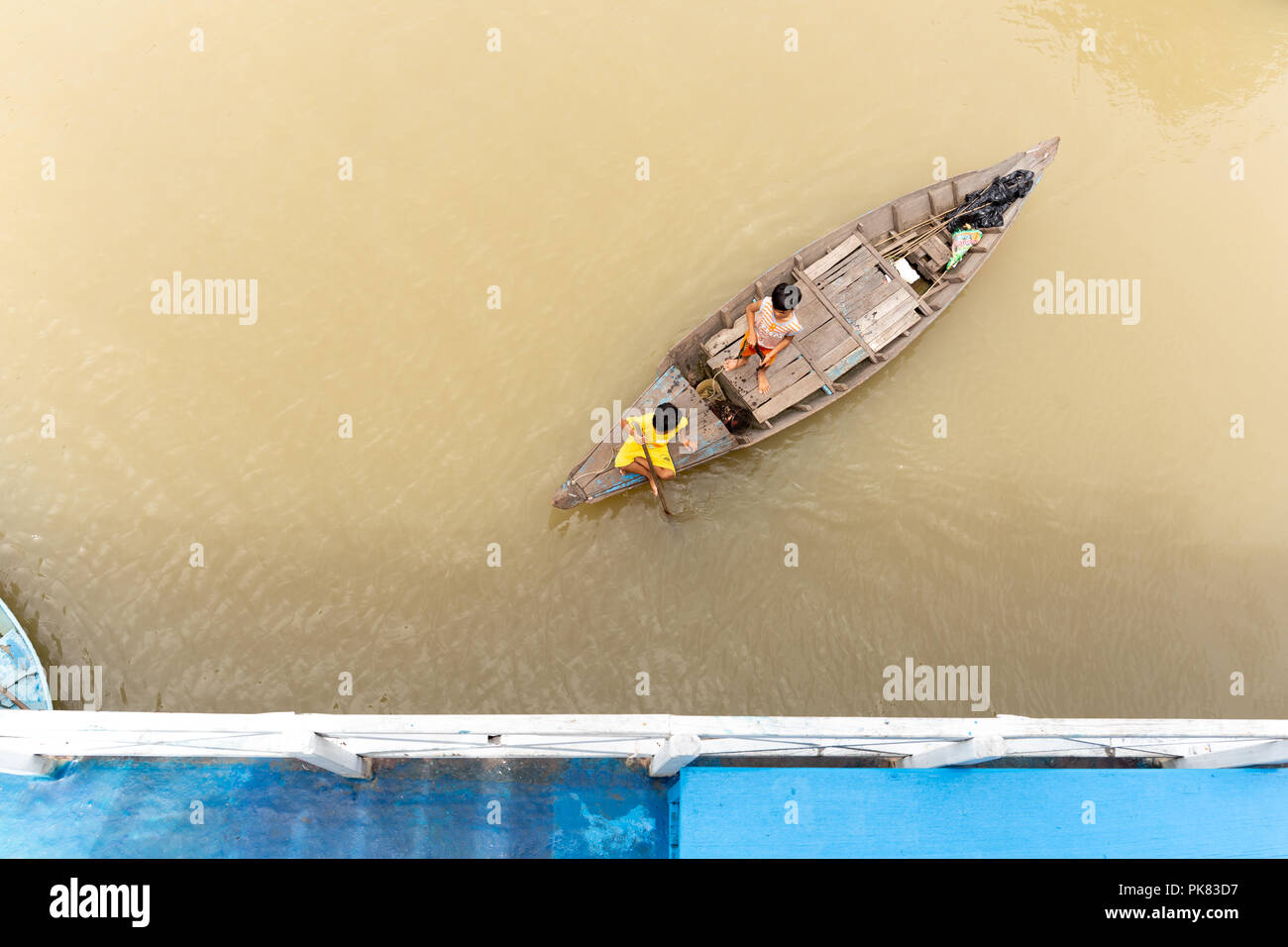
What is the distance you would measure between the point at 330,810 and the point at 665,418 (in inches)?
188

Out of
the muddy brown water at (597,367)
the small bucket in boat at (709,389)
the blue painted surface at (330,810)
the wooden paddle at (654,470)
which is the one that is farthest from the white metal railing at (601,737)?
the small bucket in boat at (709,389)

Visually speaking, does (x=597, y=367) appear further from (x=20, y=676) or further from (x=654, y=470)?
(x=20, y=676)

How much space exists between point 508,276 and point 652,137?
8.09 ft

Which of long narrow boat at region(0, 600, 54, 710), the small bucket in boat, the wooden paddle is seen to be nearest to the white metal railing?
long narrow boat at region(0, 600, 54, 710)

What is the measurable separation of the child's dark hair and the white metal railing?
2827 millimetres

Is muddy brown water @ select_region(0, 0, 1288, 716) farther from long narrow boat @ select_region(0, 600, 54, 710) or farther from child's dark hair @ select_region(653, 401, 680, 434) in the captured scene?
child's dark hair @ select_region(653, 401, 680, 434)

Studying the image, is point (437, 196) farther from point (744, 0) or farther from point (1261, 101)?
point (1261, 101)

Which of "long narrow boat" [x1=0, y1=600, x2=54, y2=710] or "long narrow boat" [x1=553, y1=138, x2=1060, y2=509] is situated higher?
"long narrow boat" [x1=553, y1=138, x2=1060, y2=509]

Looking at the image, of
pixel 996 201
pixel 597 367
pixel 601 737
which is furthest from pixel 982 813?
pixel 996 201

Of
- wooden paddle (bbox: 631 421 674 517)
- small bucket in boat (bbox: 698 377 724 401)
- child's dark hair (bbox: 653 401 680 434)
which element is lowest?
wooden paddle (bbox: 631 421 674 517)

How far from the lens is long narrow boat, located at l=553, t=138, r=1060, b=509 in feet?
24.7

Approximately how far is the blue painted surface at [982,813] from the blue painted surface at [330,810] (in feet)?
3.20

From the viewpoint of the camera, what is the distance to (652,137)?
8.44m
